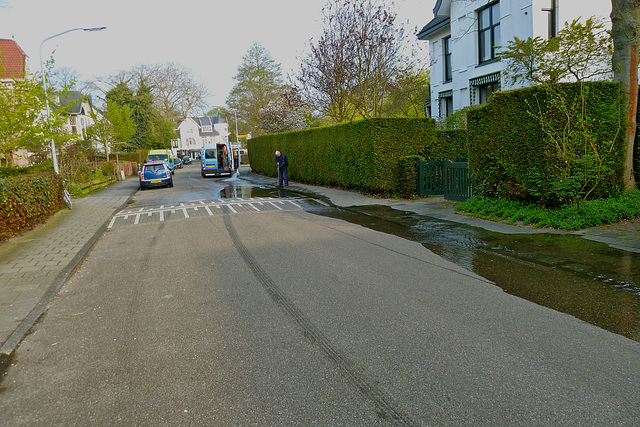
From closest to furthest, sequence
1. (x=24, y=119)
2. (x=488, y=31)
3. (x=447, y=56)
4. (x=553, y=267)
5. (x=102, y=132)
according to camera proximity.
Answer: (x=553, y=267)
(x=24, y=119)
(x=488, y=31)
(x=447, y=56)
(x=102, y=132)

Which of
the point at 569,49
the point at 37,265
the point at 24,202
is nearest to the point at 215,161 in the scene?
the point at 24,202

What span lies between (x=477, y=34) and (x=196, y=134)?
105m

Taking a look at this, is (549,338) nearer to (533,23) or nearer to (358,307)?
(358,307)

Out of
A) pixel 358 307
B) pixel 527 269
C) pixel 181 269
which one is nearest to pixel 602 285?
pixel 527 269

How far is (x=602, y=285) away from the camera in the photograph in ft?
18.6

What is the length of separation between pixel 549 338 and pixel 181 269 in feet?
18.0

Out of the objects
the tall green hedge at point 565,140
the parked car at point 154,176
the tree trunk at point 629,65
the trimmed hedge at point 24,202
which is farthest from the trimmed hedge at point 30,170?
the tree trunk at point 629,65

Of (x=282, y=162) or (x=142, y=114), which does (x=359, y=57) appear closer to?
(x=282, y=162)

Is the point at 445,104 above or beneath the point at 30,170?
above

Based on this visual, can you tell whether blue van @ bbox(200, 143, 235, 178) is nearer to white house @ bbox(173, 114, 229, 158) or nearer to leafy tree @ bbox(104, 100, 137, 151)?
leafy tree @ bbox(104, 100, 137, 151)

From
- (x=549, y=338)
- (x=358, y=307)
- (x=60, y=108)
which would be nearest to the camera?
(x=549, y=338)

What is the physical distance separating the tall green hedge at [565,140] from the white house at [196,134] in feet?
342

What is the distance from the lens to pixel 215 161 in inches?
1508

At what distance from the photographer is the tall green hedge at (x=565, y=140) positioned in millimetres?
9359
